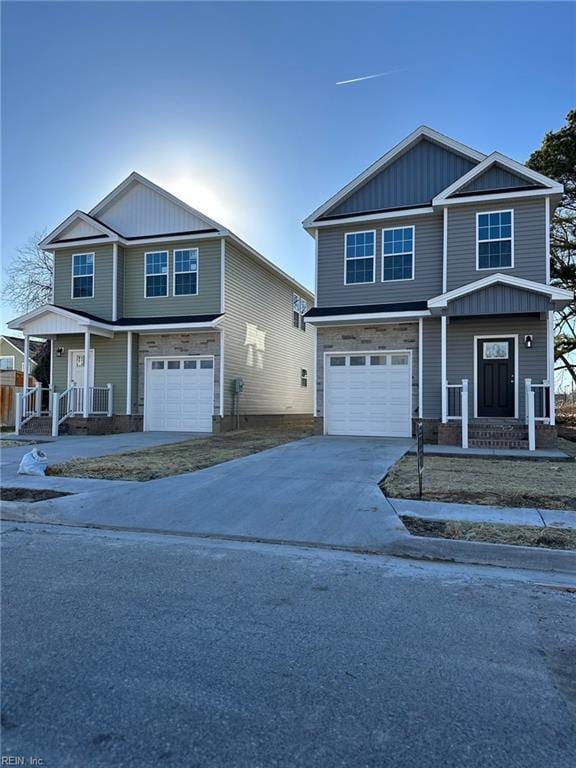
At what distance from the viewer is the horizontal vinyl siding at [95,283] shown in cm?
1898

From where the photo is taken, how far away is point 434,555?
209 inches

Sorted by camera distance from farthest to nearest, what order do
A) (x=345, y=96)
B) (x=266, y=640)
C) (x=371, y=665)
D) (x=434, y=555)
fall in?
1. (x=345, y=96)
2. (x=434, y=555)
3. (x=266, y=640)
4. (x=371, y=665)

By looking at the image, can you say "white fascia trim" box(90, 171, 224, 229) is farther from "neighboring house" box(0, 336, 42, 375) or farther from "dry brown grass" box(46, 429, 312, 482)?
"neighboring house" box(0, 336, 42, 375)

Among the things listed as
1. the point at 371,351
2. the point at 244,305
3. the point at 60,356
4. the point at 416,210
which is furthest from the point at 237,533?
the point at 60,356

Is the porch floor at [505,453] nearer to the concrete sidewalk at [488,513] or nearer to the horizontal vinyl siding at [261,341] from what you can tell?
the concrete sidewalk at [488,513]

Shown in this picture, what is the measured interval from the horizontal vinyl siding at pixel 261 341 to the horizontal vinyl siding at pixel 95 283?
452 cm

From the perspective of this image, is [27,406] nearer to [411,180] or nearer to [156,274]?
[156,274]

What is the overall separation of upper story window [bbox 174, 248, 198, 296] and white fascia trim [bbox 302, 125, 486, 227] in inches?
170

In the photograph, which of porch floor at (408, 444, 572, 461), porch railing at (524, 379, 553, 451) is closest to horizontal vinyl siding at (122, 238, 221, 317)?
porch floor at (408, 444, 572, 461)

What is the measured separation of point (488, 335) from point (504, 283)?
6.18 feet

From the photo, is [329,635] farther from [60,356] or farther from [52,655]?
[60,356]

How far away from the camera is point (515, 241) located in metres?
14.5

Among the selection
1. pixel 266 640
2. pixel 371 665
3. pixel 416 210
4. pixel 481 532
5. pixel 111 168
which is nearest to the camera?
pixel 371 665

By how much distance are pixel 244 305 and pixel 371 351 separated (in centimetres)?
602
